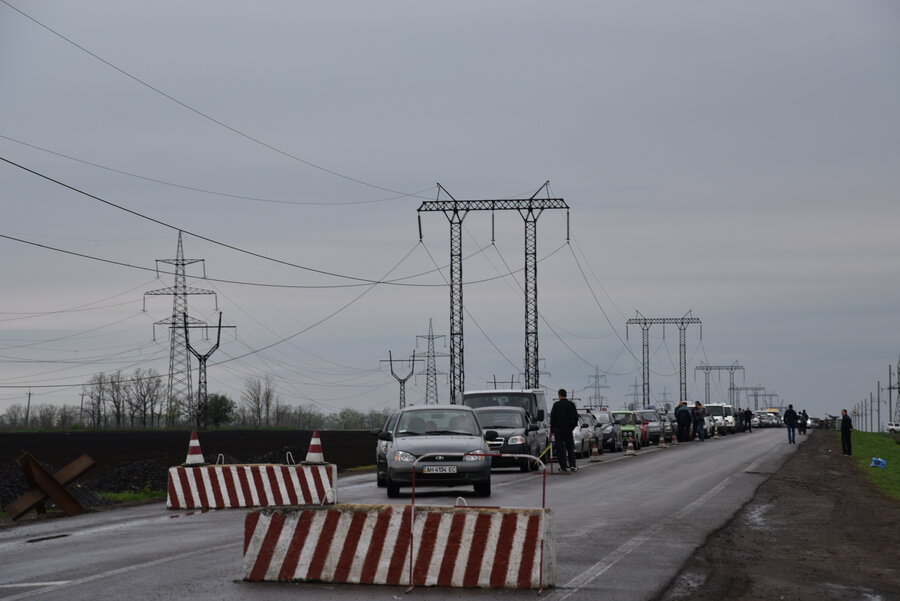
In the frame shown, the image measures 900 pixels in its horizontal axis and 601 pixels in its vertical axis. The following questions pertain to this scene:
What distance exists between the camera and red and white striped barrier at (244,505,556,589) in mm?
10211

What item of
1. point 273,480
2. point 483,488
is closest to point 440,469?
point 483,488

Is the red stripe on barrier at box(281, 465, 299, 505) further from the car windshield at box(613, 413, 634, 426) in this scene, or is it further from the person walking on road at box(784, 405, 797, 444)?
the person walking on road at box(784, 405, 797, 444)

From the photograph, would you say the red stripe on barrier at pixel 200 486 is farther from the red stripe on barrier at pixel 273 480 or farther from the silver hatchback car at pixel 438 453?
the silver hatchback car at pixel 438 453

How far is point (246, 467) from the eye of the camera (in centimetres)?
1914

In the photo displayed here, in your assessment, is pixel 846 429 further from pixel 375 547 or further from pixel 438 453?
pixel 375 547

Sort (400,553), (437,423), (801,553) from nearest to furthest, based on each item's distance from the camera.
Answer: (400,553), (801,553), (437,423)

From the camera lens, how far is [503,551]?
1027 cm

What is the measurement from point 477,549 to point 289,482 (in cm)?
919

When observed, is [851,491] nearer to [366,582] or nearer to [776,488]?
[776,488]

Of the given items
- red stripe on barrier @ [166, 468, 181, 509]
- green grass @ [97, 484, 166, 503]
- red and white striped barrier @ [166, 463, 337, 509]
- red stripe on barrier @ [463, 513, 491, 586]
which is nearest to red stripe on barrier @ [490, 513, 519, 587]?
red stripe on barrier @ [463, 513, 491, 586]

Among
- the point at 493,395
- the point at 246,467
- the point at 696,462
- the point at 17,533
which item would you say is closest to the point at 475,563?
the point at 17,533

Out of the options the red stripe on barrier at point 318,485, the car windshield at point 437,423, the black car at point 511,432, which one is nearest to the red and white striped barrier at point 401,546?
the red stripe on barrier at point 318,485

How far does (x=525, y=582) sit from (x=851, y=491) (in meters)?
16.1

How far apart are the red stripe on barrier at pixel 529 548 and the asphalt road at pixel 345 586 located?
0.96ft
